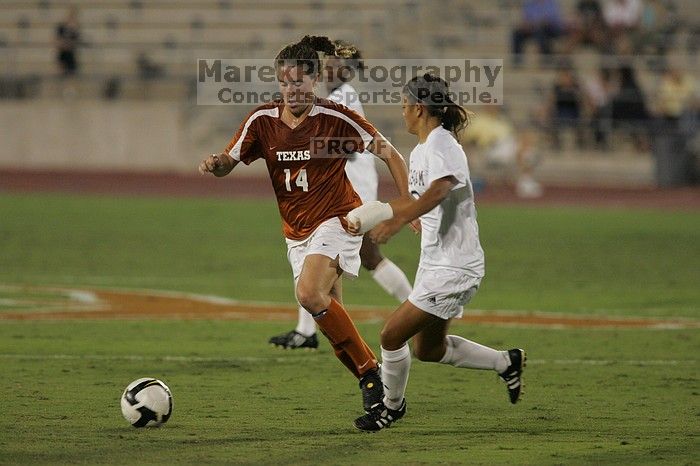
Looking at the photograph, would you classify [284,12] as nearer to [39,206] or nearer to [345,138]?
[39,206]

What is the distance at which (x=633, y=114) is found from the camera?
25.9 meters

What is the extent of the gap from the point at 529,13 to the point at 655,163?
186 inches

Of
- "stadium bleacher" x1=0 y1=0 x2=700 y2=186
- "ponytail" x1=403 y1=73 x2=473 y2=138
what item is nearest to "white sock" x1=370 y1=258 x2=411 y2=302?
"ponytail" x1=403 y1=73 x2=473 y2=138

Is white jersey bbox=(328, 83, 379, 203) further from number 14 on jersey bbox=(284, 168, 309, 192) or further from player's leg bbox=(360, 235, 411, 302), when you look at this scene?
number 14 on jersey bbox=(284, 168, 309, 192)

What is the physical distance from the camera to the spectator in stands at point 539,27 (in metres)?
27.5

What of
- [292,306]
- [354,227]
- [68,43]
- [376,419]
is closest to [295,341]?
[292,306]

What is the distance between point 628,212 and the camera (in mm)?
22031

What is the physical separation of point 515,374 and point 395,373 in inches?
33.3

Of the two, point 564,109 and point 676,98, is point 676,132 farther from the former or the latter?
point 564,109

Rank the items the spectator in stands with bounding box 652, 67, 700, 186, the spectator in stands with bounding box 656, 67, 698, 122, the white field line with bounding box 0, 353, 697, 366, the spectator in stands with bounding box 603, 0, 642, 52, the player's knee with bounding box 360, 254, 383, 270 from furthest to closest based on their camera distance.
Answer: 1. the spectator in stands with bounding box 603, 0, 642, 52
2. the spectator in stands with bounding box 656, 67, 698, 122
3. the spectator in stands with bounding box 652, 67, 700, 186
4. the player's knee with bounding box 360, 254, 383, 270
5. the white field line with bounding box 0, 353, 697, 366

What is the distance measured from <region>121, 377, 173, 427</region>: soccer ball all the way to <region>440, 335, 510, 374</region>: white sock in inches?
62.2

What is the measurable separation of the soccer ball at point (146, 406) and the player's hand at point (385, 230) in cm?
145

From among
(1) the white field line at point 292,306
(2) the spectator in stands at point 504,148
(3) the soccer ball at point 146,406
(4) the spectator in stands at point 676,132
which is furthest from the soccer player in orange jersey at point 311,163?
(4) the spectator in stands at point 676,132

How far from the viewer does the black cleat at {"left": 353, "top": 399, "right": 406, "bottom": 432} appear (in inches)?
266
